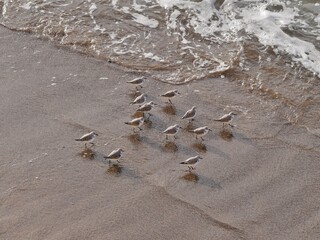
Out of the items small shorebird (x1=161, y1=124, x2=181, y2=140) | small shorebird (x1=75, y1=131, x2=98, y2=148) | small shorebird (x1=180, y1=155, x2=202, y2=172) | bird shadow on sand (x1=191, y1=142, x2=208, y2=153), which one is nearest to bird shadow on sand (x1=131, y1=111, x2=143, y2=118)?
small shorebird (x1=161, y1=124, x2=181, y2=140)

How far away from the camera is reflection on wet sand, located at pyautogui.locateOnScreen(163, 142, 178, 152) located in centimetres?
736

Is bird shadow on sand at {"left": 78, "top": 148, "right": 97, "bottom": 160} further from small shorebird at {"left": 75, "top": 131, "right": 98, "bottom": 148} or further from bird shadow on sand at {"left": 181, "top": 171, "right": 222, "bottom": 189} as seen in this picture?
bird shadow on sand at {"left": 181, "top": 171, "right": 222, "bottom": 189}

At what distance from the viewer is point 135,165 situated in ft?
23.1

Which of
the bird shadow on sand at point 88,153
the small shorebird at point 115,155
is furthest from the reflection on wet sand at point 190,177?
the bird shadow on sand at point 88,153

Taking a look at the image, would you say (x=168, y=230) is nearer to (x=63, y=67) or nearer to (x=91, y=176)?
(x=91, y=176)

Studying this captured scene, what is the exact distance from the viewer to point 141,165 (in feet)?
23.1

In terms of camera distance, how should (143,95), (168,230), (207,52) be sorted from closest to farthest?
(168,230), (143,95), (207,52)

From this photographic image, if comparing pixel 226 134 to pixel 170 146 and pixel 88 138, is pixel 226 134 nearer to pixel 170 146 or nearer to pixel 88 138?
pixel 170 146

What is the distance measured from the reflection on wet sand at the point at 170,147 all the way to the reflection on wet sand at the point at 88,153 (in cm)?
103

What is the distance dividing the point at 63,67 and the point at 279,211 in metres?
4.66

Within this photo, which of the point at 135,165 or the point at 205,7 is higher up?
the point at 205,7

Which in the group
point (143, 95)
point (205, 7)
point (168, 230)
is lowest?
point (168, 230)

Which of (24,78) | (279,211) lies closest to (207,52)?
(24,78)

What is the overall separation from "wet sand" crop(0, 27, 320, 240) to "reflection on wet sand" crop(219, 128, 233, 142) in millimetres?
15
